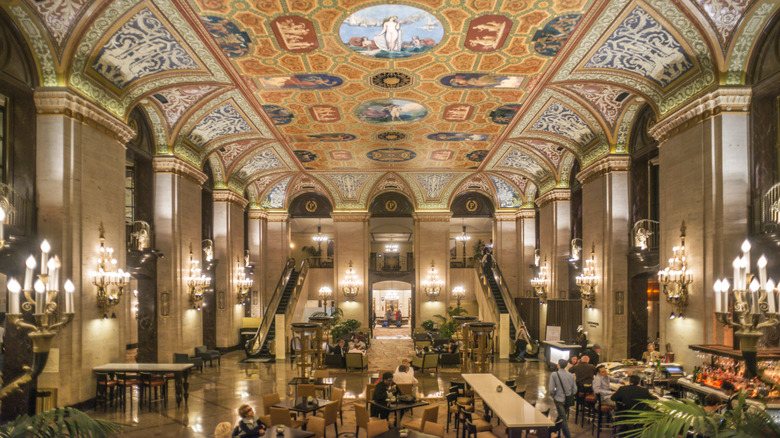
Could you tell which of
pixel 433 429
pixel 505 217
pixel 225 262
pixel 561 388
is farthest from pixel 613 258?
pixel 225 262

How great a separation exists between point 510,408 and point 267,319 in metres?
14.5

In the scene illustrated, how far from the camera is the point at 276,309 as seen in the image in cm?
2183

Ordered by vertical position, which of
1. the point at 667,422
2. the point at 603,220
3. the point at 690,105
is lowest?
the point at 667,422

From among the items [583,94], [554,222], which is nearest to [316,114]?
[583,94]

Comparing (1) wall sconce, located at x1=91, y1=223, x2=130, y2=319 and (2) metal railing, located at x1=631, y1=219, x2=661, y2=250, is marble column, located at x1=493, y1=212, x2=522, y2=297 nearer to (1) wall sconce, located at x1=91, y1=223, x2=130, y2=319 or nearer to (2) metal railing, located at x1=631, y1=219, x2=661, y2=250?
(2) metal railing, located at x1=631, y1=219, x2=661, y2=250

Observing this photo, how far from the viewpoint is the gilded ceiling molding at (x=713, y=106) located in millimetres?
9547

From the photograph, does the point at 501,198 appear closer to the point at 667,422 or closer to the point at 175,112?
the point at 175,112

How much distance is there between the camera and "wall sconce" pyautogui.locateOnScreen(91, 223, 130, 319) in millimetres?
10656

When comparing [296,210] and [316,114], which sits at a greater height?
[316,114]

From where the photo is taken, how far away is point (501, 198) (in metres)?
26.1

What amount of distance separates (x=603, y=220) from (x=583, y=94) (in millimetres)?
4040

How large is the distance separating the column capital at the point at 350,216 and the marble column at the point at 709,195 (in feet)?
50.7

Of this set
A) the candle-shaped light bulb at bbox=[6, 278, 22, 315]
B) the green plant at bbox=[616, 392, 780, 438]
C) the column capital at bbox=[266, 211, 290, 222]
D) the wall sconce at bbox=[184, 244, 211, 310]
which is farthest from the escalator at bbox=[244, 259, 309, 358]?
the green plant at bbox=[616, 392, 780, 438]

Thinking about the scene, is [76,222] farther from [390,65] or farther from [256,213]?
[256,213]
